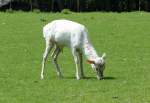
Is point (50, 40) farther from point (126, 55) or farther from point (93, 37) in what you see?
point (93, 37)

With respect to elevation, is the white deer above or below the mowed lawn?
above

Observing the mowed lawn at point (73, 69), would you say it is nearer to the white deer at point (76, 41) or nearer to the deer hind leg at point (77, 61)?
the deer hind leg at point (77, 61)

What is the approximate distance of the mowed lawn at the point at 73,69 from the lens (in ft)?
49.0

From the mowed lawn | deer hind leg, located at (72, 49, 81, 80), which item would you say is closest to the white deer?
deer hind leg, located at (72, 49, 81, 80)

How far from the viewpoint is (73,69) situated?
66.2ft

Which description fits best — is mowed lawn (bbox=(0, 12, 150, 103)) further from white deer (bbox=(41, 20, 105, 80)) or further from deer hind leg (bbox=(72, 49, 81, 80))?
white deer (bbox=(41, 20, 105, 80))

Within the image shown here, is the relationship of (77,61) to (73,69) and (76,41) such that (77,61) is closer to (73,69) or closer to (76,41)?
(76,41)

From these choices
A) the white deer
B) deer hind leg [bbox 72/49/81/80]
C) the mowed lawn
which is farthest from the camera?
deer hind leg [bbox 72/49/81/80]

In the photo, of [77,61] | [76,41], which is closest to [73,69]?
[77,61]

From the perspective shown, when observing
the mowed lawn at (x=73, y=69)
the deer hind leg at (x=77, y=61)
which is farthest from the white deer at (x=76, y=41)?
the mowed lawn at (x=73, y=69)

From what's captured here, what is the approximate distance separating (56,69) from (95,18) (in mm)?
21120

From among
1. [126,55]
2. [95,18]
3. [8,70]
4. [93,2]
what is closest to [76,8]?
[93,2]

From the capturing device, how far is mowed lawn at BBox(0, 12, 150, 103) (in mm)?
14938

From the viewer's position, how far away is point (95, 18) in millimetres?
39594
